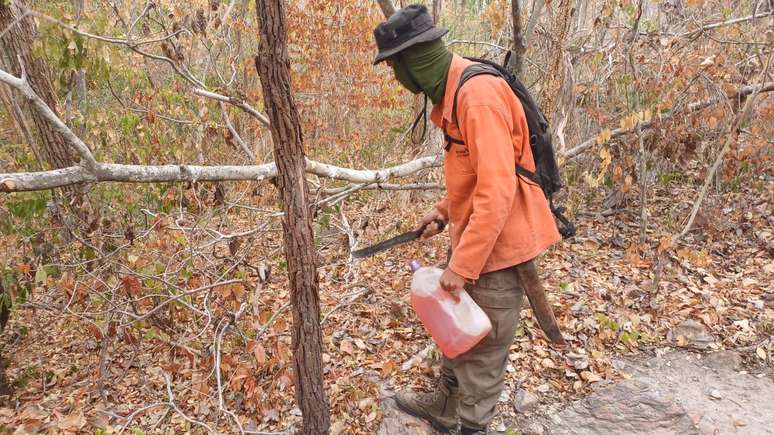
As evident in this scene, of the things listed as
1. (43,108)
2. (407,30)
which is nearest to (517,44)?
(407,30)

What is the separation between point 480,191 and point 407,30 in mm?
815

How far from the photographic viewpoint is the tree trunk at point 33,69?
3607 millimetres

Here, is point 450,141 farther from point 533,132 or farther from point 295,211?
point 295,211

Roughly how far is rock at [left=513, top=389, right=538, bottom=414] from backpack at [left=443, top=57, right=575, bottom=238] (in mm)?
1551

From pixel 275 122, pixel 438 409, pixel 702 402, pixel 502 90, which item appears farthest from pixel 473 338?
pixel 702 402

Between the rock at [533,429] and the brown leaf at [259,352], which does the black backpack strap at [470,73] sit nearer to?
the brown leaf at [259,352]

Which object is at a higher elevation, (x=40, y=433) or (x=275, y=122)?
(x=275, y=122)

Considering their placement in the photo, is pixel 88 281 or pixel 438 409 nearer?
pixel 438 409

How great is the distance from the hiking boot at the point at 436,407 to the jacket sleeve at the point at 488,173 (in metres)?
1.22

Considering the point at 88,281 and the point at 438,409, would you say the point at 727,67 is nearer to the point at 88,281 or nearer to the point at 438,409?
the point at 438,409

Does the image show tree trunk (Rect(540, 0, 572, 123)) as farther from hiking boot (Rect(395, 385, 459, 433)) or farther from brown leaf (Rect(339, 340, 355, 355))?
brown leaf (Rect(339, 340, 355, 355))

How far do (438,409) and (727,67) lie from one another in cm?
460

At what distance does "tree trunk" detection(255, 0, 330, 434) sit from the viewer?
1.87 meters

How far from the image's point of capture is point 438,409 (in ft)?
9.53
